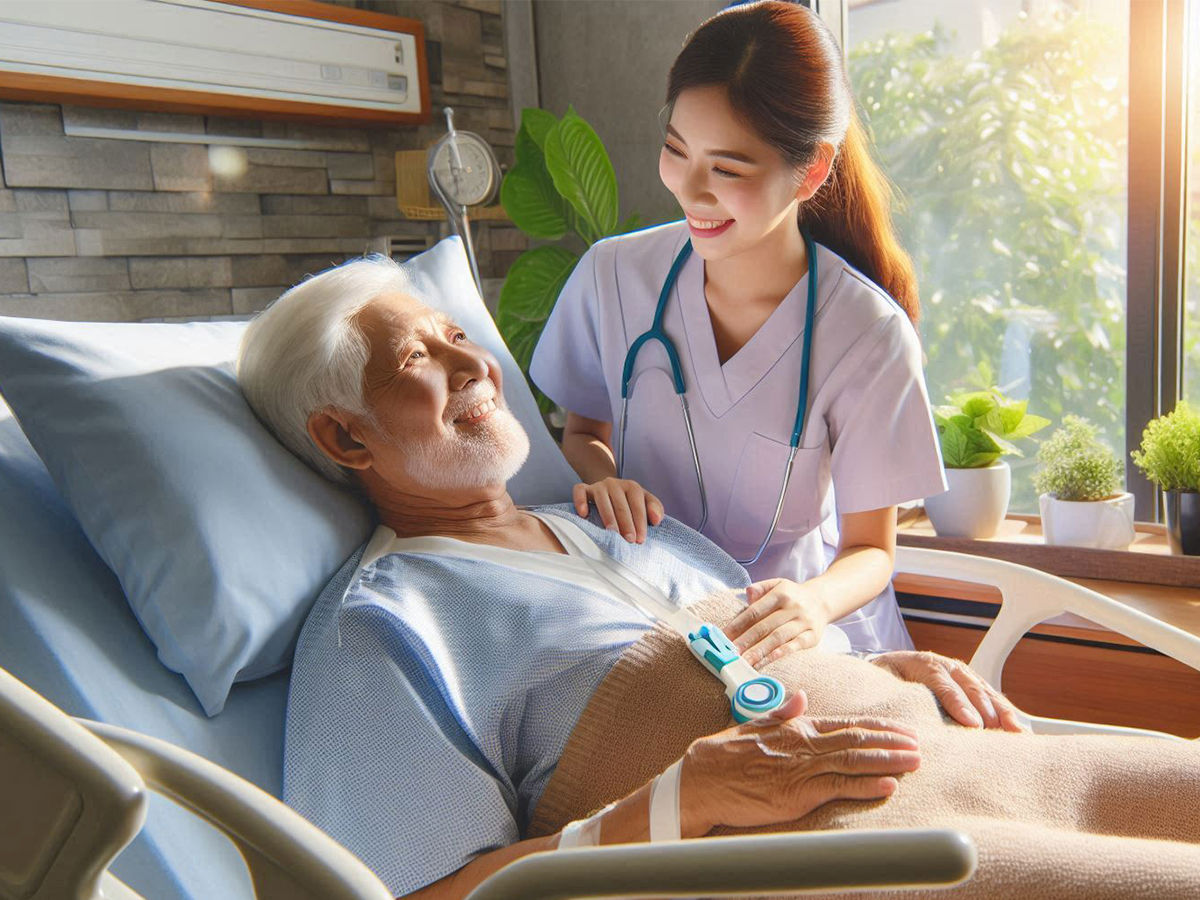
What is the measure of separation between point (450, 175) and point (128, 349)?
4.22 feet

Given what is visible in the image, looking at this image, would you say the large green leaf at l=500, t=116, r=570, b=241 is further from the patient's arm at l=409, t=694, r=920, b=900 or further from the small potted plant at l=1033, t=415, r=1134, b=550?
the patient's arm at l=409, t=694, r=920, b=900

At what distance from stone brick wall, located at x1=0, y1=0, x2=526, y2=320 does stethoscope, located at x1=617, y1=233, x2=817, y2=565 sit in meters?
1.12

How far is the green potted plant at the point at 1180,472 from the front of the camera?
1.83m

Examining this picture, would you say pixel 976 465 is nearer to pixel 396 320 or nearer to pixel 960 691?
pixel 960 691

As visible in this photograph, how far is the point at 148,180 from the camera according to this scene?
2.19 metres

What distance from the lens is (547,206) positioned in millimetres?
2627

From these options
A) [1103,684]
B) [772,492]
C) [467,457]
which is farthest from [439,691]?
[1103,684]

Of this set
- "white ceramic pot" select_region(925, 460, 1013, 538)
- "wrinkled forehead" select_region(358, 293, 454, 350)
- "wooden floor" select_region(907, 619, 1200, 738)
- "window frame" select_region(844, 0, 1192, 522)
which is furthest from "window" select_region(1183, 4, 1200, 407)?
"wrinkled forehead" select_region(358, 293, 454, 350)

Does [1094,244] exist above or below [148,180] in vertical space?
below

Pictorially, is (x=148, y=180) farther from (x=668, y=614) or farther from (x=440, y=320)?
(x=668, y=614)

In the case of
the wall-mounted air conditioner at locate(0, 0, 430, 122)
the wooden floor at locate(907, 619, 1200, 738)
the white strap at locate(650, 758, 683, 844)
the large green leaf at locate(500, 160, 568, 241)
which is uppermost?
the wall-mounted air conditioner at locate(0, 0, 430, 122)

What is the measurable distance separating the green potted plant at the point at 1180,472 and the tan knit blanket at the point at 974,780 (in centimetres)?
89

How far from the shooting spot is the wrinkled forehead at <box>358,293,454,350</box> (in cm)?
132

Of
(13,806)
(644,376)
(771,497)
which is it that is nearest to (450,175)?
(644,376)
